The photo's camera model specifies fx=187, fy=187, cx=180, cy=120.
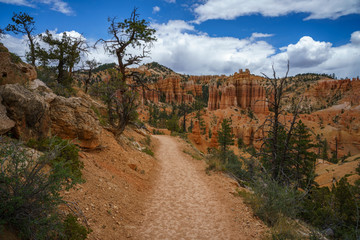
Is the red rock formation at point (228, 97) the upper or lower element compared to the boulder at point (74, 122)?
upper

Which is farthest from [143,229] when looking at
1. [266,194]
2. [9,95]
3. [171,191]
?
[9,95]

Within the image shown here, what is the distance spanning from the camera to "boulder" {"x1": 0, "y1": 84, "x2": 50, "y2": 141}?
16.1 feet

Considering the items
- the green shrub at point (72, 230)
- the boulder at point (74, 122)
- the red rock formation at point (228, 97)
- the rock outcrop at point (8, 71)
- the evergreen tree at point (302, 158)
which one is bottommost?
the evergreen tree at point (302, 158)

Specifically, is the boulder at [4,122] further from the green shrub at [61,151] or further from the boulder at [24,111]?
the green shrub at [61,151]

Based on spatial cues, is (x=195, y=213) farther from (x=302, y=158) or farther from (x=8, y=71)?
(x=302, y=158)

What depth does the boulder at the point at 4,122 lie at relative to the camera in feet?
14.4

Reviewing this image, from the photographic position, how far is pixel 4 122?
451cm

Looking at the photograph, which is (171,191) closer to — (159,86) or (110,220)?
(110,220)

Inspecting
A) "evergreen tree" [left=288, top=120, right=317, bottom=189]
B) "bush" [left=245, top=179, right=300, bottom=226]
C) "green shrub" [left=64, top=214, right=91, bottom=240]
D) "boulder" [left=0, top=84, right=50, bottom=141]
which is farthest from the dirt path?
"evergreen tree" [left=288, top=120, right=317, bottom=189]

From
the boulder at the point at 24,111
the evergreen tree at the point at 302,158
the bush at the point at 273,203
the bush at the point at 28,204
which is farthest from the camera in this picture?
the evergreen tree at the point at 302,158

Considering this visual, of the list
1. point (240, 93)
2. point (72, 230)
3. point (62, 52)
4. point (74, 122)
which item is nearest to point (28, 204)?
point (72, 230)

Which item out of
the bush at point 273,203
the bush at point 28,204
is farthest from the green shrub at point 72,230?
the bush at point 273,203

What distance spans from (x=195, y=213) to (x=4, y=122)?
→ 5928 millimetres

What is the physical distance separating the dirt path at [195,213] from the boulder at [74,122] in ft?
11.9
